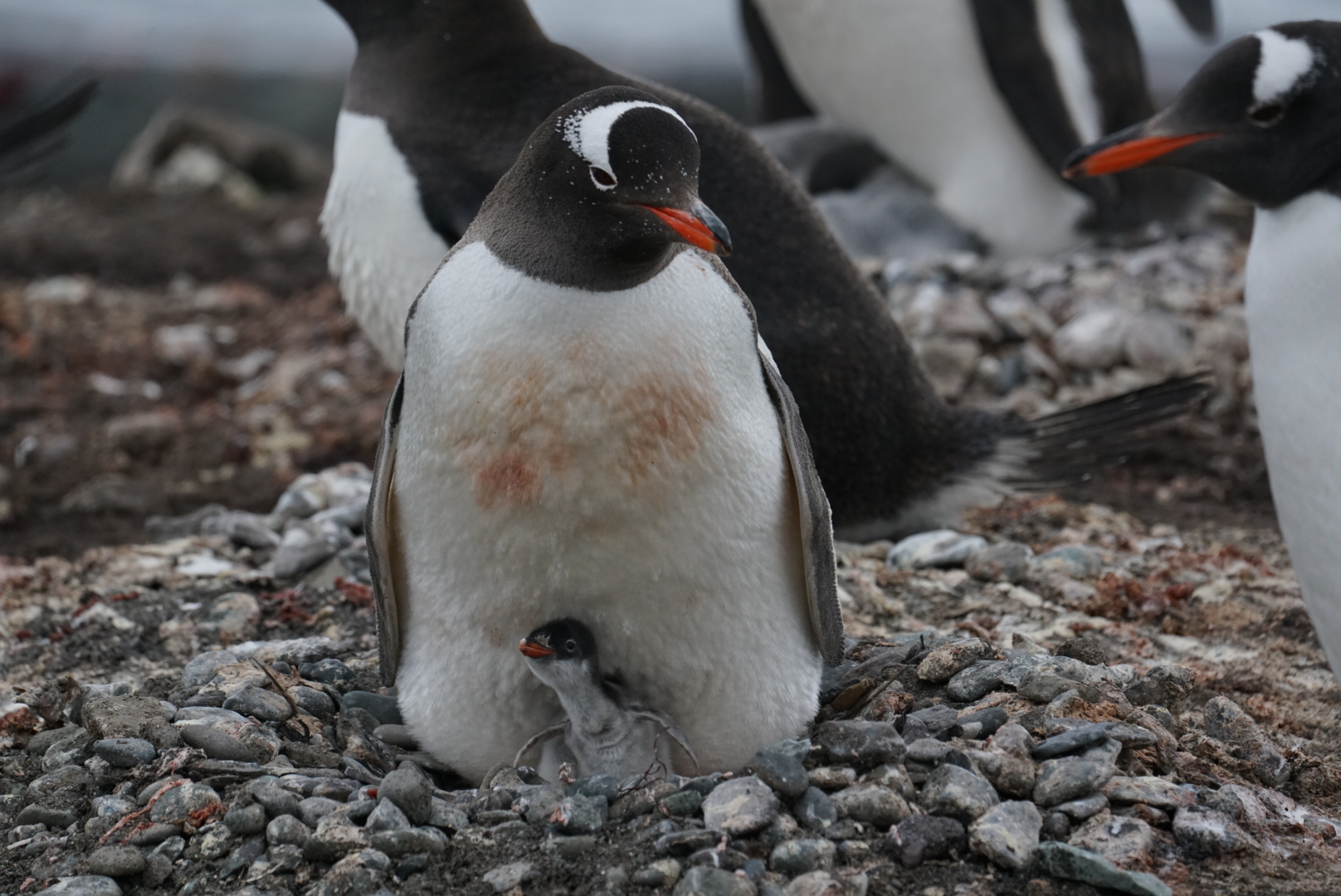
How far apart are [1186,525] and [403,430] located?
2.61 metres

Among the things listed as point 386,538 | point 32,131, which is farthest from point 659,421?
point 32,131

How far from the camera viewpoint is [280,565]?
3547 millimetres

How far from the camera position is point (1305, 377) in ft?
9.15

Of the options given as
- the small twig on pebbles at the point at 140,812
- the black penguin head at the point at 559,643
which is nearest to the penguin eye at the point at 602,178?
the black penguin head at the point at 559,643

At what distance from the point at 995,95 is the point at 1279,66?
10.6 ft

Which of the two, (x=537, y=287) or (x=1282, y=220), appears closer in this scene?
(x=537, y=287)

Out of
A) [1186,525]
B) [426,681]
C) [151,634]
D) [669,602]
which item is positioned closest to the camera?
[669,602]

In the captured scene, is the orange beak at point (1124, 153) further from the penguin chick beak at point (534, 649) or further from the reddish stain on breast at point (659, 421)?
the penguin chick beak at point (534, 649)

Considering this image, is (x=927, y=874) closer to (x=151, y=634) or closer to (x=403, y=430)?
(x=403, y=430)

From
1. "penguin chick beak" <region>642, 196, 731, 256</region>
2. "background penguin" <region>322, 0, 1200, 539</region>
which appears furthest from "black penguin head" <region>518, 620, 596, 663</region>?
"background penguin" <region>322, 0, 1200, 539</region>

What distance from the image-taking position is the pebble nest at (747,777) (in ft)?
6.79

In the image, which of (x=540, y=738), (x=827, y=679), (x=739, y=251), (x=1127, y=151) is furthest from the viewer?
(x=739, y=251)

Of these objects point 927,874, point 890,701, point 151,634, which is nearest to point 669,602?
point 890,701

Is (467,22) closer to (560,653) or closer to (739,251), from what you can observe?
(739,251)
